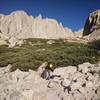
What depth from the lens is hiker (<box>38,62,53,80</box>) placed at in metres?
19.1

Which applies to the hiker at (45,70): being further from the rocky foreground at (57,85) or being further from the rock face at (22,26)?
the rock face at (22,26)

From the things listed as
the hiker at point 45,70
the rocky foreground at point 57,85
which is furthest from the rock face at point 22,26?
the rocky foreground at point 57,85

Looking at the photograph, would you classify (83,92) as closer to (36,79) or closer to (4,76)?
(36,79)

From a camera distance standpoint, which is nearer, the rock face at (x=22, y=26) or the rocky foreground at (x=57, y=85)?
the rocky foreground at (x=57, y=85)

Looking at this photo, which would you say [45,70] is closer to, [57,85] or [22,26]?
[57,85]

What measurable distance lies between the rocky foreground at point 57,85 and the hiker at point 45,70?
1.52 feet

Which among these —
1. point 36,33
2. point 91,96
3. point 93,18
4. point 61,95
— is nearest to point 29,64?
point 61,95

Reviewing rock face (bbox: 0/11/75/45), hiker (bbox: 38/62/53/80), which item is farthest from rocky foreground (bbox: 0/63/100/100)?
rock face (bbox: 0/11/75/45)

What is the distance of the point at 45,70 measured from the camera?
19734mm

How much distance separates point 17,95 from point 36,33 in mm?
177513

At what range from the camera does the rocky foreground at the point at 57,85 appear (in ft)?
48.4

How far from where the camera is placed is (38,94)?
15.3 m

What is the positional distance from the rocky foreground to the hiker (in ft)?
1.52

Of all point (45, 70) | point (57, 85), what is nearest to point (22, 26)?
point (45, 70)
